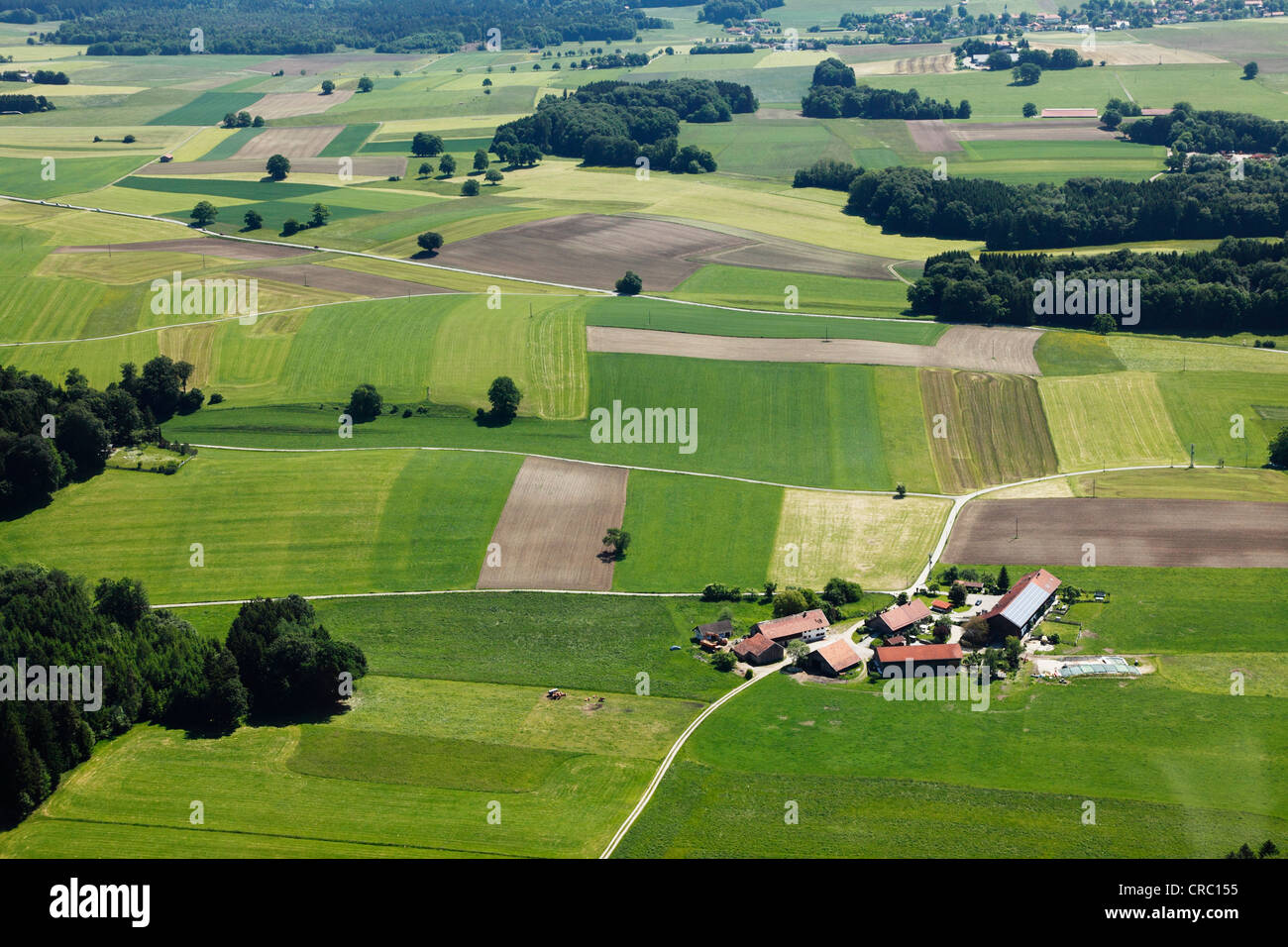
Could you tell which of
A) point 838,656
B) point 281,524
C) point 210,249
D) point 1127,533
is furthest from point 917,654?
point 210,249

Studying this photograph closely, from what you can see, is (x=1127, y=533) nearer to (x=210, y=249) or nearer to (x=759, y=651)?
(x=759, y=651)

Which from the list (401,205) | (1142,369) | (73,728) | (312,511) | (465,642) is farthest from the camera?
(401,205)

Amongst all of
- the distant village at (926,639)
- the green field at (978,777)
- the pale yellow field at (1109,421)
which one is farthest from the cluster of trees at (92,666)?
the pale yellow field at (1109,421)

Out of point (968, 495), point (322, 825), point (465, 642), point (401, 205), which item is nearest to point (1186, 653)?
point (968, 495)

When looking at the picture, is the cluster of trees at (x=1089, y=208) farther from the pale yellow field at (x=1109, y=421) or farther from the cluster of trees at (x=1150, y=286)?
the pale yellow field at (x=1109, y=421)

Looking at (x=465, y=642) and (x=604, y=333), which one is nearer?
(x=465, y=642)

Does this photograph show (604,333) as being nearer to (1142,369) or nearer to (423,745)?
(1142,369)

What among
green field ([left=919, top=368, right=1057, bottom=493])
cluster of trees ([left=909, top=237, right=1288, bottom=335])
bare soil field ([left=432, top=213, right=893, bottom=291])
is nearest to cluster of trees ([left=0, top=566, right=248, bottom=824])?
green field ([left=919, top=368, right=1057, bottom=493])

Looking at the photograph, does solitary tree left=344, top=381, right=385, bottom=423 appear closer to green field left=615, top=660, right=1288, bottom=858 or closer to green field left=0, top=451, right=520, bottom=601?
green field left=0, top=451, right=520, bottom=601
